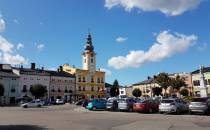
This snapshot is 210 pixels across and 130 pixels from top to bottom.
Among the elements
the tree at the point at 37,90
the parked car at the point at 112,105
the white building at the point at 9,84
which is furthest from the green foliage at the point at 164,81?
the parked car at the point at 112,105

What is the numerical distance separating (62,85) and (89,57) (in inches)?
569

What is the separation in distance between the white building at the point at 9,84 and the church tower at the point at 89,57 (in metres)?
28.0

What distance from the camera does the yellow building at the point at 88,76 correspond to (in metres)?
109

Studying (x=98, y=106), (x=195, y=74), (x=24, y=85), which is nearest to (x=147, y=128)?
(x=98, y=106)

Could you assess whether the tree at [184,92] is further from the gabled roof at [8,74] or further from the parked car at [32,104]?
the gabled roof at [8,74]

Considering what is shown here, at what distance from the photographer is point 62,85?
102750mm

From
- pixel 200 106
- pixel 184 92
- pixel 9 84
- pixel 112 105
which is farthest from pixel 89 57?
pixel 200 106

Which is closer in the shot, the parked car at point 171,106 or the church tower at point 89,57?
the parked car at point 171,106

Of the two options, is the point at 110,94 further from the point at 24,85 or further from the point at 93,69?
the point at 24,85

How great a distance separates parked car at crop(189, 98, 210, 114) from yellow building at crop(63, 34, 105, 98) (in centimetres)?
7755

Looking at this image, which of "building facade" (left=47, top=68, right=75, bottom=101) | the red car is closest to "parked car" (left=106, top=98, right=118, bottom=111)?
the red car

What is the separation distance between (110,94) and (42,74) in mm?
33017

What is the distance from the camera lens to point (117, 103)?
4247 centimetres

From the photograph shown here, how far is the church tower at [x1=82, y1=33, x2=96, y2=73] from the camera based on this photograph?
366 feet
